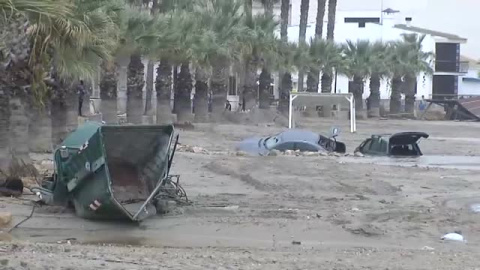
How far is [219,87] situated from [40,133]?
93.1 feet

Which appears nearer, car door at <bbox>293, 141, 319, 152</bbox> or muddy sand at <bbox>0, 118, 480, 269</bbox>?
muddy sand at <bbox>0, 118, 480, 269</bbox>

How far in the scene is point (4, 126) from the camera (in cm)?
1892

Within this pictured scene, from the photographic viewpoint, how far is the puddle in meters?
29.5

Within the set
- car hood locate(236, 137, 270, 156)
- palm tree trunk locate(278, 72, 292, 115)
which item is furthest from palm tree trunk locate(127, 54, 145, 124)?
palm tree trunk locate(278, 72, 292, 115)

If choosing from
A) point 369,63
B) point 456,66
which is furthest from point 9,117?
point 456,66

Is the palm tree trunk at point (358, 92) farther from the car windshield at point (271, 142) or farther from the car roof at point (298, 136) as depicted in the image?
the car windshield at point (271, 142)

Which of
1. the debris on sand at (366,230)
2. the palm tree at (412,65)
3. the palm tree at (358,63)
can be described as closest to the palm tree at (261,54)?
the palm tree at (358,63)

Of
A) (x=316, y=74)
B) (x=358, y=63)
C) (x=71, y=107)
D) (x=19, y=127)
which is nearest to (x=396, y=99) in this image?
(x=358, y=63)

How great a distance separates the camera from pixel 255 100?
61156 millimetres

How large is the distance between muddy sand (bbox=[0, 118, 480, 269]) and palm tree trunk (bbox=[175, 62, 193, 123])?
76.7ft

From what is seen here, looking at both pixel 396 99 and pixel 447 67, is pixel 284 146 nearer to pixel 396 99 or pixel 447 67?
pixel 396 99

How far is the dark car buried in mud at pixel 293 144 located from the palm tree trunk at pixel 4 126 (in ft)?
41.2

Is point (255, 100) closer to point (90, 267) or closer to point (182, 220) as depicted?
point (182, 220)

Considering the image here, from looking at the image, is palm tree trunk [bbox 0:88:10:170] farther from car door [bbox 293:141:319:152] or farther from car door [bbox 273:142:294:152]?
car door [bbox 293:141:319:152]
